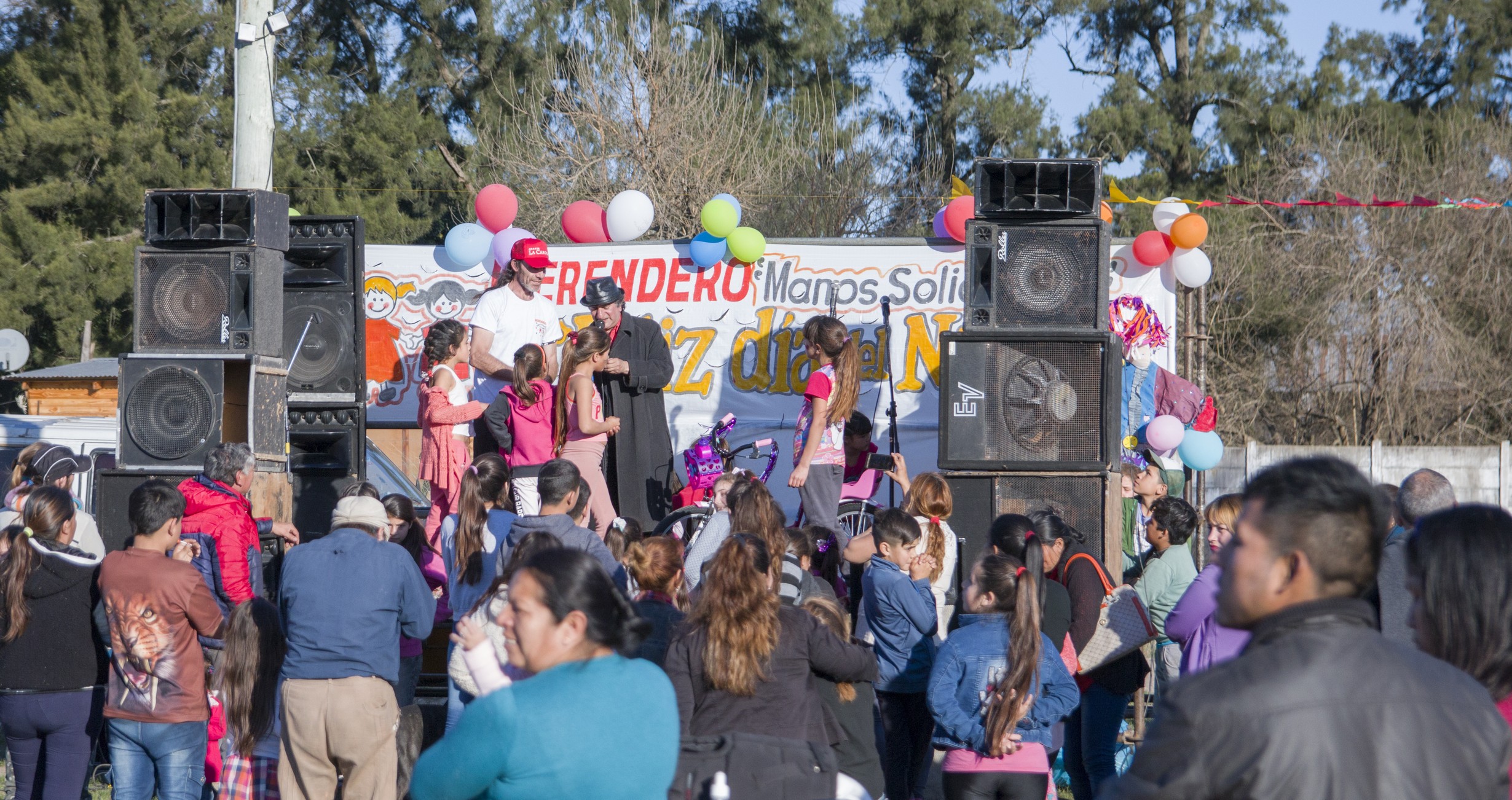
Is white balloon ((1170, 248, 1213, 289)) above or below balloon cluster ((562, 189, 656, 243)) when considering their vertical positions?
below

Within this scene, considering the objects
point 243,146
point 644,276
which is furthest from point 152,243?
point 644,276

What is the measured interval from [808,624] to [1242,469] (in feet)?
44.2

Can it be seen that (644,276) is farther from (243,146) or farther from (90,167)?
(90,167)

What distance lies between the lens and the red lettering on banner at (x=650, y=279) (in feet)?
33.9

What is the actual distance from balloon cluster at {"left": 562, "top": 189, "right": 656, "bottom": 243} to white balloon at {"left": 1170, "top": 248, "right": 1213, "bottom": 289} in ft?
12.8

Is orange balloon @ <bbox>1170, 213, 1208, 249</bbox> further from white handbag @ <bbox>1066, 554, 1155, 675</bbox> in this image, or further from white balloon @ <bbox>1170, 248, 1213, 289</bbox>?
white handbag @ <bbox>1066, 554, 1155, 675</bbox>

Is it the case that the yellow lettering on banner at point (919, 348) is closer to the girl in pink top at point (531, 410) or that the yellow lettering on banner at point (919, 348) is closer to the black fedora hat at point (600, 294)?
the black fedora hat at point (600, 294)

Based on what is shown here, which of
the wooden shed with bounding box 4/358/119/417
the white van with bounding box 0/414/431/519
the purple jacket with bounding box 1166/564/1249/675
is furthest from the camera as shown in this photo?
the wooden shed with bounding box 4/358/119/417

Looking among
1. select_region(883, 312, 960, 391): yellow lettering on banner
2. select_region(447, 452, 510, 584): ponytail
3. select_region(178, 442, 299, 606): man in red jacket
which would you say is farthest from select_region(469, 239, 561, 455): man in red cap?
select_region(883, 312, 960, 391): yellow lettering on banner

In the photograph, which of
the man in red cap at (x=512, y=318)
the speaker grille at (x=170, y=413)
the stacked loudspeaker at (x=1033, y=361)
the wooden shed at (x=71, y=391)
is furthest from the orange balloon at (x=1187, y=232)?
the wooden shed at (x=71, y=391)

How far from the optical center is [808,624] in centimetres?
422

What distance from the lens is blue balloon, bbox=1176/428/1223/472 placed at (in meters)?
10.0

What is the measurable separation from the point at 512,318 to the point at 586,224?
257cm

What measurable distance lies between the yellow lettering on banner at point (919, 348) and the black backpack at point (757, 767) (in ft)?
20.9
